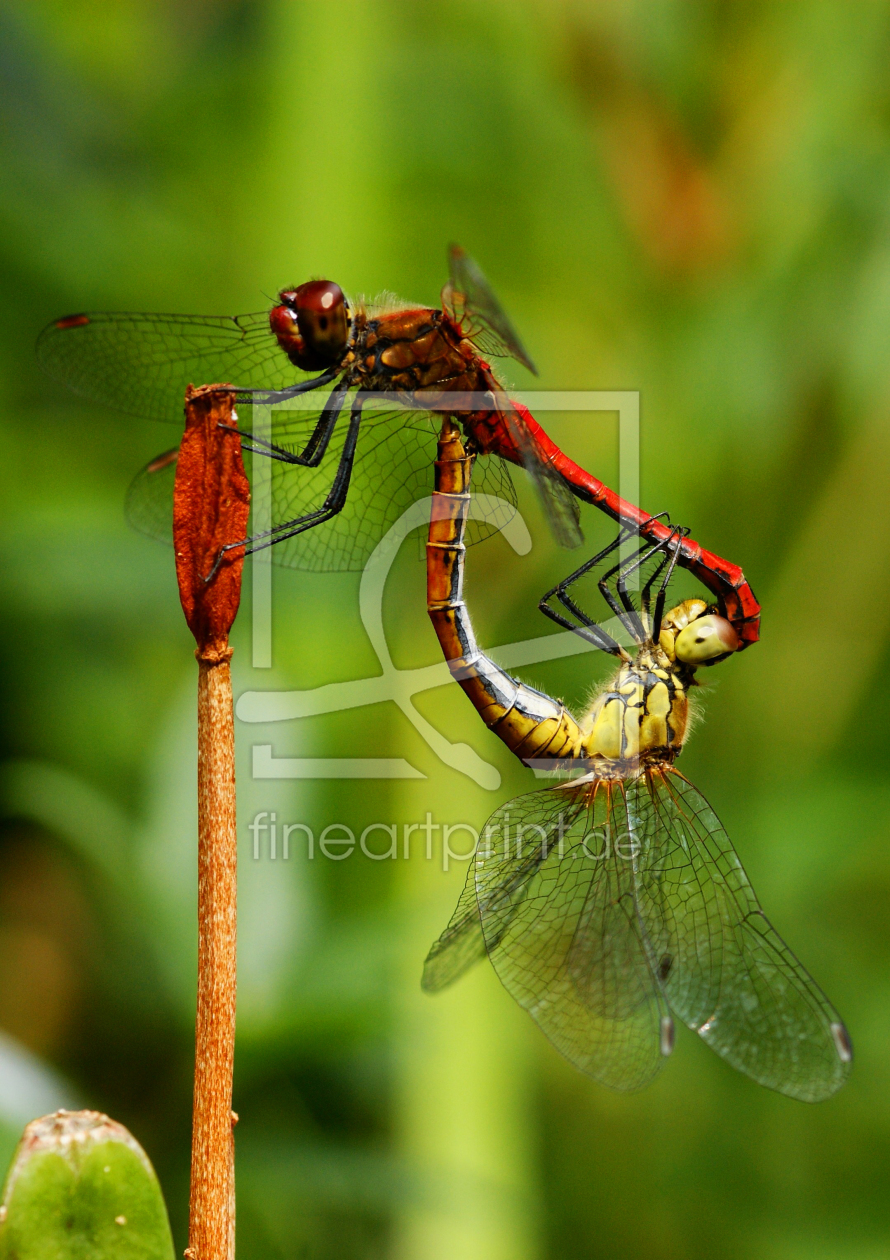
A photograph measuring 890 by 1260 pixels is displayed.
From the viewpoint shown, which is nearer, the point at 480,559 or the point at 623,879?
the point at 623,879

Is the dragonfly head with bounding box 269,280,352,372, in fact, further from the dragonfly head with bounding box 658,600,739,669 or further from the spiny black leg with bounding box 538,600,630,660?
the dragonfly head with bounding box 658,600,739,669

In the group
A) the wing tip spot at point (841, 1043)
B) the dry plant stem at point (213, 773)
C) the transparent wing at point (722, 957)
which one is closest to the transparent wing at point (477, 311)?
the dry plant stem at point (213, 773)

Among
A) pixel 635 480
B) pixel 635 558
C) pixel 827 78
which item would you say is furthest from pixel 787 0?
pixel 635 558

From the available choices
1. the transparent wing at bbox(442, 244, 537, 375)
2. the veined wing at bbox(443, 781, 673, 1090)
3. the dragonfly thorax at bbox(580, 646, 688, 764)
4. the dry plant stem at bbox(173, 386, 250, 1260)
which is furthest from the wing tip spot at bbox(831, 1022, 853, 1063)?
the dry plant stem at bbox(173, 386, 250, 1260)

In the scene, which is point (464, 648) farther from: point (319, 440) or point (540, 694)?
point (319, 440)

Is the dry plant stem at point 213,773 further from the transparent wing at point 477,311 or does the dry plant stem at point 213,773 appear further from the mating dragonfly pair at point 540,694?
the mating dragonfly pair at point 540,694

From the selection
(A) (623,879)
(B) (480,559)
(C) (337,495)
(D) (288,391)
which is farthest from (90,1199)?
(B) (480,559)
